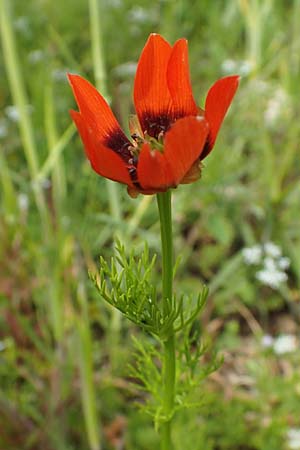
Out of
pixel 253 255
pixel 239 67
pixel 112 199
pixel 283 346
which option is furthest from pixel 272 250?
pixel 239 67

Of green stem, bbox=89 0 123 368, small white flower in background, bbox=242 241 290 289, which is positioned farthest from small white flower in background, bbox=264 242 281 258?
green stem, bbox=89 0 123 368

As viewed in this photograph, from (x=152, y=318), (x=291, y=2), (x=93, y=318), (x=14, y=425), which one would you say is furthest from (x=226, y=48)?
(x=152, y=318)

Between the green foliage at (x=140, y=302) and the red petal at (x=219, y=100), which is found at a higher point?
the red petal at (x=219, y=100)

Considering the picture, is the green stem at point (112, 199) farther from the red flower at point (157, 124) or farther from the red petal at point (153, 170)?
the red petal at point (153, 170)

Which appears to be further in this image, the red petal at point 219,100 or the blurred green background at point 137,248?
the blurred green background at point 137,248

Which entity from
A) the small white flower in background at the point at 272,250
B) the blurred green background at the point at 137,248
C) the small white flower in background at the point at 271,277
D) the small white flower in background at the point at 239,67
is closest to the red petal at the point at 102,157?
the blurred green background at the point at 137,248

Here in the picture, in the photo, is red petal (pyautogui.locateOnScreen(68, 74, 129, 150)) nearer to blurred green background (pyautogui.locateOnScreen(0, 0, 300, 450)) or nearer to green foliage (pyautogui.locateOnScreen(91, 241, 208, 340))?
green foliage (pyautogui.locateOnScreen(91, 241, 208, 340))

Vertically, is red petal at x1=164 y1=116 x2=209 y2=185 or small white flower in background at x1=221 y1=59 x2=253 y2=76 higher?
small white flower in background at x1=221 y1=59 x2=253 y2=76
